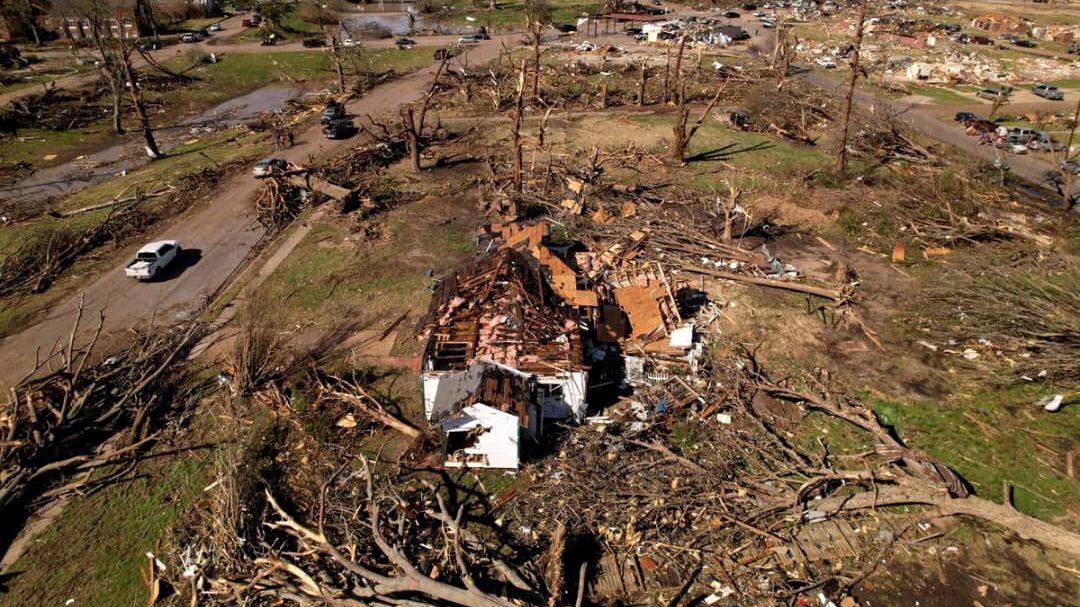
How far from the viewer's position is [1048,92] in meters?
43.7

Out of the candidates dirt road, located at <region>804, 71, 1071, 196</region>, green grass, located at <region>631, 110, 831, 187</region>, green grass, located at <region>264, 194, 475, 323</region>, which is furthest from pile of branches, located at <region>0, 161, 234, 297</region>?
dirt road, located at <region>804, 71, 1071, 196</region>

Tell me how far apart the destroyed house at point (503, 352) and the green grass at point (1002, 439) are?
9238 mm

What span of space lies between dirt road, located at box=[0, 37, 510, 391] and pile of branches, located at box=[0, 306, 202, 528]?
2.01m

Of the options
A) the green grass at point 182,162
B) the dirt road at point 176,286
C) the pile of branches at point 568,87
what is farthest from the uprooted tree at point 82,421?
the pile of branches at point 568,87

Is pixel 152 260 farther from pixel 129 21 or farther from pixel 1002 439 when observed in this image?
pixel 129 21

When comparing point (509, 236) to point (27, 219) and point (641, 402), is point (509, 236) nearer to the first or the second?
point (641, 402)

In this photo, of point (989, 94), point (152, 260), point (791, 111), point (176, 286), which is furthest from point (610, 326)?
point (989, 94)

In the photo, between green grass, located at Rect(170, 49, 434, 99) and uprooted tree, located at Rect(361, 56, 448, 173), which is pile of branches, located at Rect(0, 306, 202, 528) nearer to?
uprooted tree, located at Rect(361, 56, 448, 173)

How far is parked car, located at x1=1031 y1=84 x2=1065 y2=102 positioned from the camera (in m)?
43.5

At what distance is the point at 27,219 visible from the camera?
88.5 feet

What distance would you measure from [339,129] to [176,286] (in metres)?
18.1

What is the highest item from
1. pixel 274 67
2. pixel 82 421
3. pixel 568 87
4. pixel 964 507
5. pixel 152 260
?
Answer: pixel 274 67

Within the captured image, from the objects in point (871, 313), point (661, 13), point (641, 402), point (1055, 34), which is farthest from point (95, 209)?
point (1055, 34)

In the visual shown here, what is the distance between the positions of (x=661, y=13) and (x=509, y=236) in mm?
71155
